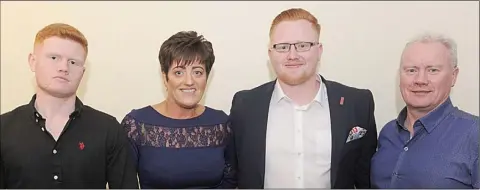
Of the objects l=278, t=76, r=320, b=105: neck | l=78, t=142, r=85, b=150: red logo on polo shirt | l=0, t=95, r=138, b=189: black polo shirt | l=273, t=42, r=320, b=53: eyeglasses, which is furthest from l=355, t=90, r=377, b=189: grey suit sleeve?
l=78, t=142, r=85, b=150: red logo on polo shirt

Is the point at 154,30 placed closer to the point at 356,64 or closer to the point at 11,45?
the point at 11,45

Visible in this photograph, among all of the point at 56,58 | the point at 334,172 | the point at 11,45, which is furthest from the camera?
the point at 11,45

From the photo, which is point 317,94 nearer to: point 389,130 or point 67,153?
point 389,130

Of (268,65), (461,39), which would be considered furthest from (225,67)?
(461,39)

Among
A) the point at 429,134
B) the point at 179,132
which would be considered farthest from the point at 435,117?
the point at 179,132

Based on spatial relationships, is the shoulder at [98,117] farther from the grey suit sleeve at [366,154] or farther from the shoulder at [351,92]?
the grey suit sleeve at [366,154]

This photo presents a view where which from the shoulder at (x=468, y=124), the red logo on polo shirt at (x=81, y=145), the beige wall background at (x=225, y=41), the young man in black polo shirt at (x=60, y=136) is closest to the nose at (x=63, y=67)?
the young man in black polo shirt at (x=60, y=136)

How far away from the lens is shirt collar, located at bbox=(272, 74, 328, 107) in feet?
6.72

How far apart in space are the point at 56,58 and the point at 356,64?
1.54m

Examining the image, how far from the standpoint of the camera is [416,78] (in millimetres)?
1851

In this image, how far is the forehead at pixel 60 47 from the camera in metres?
1.77

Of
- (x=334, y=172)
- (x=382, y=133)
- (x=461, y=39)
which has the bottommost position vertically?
(x=334, y=172)

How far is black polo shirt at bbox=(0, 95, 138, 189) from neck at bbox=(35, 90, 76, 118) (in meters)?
0.02

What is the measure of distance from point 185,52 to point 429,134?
0.92m
